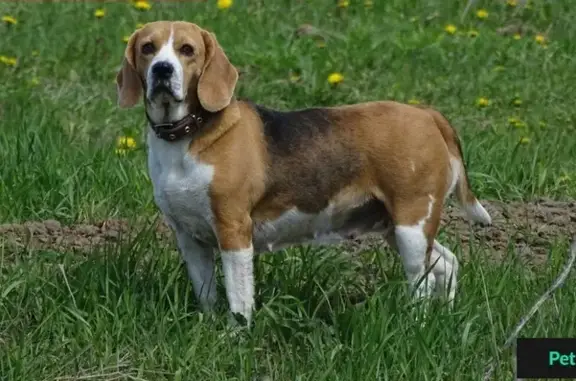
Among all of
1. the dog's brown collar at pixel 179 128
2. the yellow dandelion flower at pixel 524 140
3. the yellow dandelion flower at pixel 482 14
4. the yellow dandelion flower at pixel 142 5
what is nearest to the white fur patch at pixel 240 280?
the dog's brown collar at pixel 179 128

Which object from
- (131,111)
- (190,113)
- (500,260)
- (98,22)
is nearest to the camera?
(190,113)

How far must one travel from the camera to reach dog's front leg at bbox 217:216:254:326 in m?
5.30

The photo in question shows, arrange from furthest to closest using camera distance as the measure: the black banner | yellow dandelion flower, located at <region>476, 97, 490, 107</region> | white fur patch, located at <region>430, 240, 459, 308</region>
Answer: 1. yellow dandelion flower, located at <region>476, 97, 490, 107</region>
2. white fur patch, located at <region>430, 240, 459, 308</region>
3. the black banner

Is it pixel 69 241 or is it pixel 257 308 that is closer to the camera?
pixel 257 308

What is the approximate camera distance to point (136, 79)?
5.49 m

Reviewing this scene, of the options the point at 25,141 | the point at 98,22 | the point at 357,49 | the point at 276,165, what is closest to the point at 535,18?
the point at 357,49

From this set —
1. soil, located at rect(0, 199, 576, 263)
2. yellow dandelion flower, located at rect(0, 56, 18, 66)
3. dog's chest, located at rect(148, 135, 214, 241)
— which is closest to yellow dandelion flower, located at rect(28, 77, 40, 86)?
yellow dandelion flower, located at rect(0, 56, 18, 66)

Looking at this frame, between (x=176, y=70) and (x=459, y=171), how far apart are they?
138cm

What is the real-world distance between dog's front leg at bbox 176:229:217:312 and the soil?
570 mm

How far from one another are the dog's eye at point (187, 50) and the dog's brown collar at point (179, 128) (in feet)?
0.79

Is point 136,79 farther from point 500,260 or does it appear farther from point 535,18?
point 535,18

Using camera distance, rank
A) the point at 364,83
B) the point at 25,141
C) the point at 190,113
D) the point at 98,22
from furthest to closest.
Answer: the point at 98,22 < the point at 364,83 < the point at 25,141 < the point at 190,113

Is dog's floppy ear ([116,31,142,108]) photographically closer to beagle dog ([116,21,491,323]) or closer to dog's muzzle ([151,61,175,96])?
beagle dog ([116,21,491,323])

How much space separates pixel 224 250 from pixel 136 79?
768 mm
